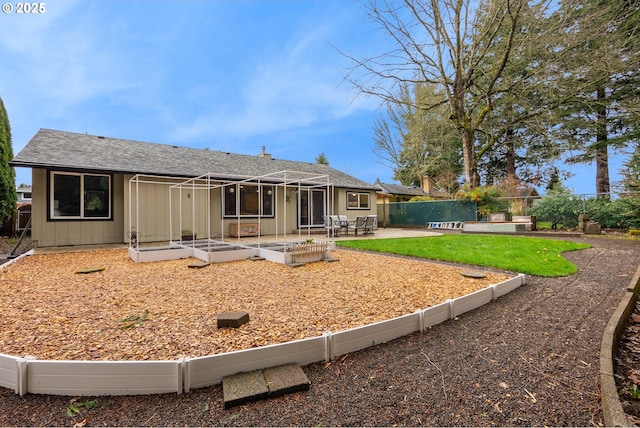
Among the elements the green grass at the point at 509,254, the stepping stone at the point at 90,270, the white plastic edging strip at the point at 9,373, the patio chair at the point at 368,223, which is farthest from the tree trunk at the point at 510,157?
the white plastic edging strip at the point at 9,373

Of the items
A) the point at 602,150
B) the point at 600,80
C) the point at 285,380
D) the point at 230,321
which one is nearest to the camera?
the point at 285,380

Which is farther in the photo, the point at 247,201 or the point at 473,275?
the point at 247,201

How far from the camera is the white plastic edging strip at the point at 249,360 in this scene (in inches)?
84.0

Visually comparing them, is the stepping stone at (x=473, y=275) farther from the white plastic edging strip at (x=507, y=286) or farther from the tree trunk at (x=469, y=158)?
the tree trunk at (x=469, y=158)

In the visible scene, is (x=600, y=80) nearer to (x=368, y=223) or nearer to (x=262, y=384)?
(x=368, y=223)

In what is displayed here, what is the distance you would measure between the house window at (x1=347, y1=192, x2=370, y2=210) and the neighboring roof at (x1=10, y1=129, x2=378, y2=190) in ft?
3.25

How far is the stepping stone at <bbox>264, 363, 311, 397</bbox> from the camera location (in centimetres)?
206

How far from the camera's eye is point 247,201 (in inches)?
516

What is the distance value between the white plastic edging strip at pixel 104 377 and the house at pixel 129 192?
497 centimetres

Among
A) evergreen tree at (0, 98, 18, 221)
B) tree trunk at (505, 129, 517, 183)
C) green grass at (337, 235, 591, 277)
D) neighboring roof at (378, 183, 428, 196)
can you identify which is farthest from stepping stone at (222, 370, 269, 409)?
tree trunk at (505, 129, 517, 183)

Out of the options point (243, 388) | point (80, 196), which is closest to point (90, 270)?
point (80, 196)

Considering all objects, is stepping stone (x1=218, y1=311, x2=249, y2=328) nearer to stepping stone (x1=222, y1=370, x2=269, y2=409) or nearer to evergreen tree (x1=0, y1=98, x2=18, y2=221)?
stepping stone (x1=222, y1=370, x2=269, y2=409)

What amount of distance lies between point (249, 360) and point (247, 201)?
11301 mm

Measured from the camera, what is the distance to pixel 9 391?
2107 millimetres
